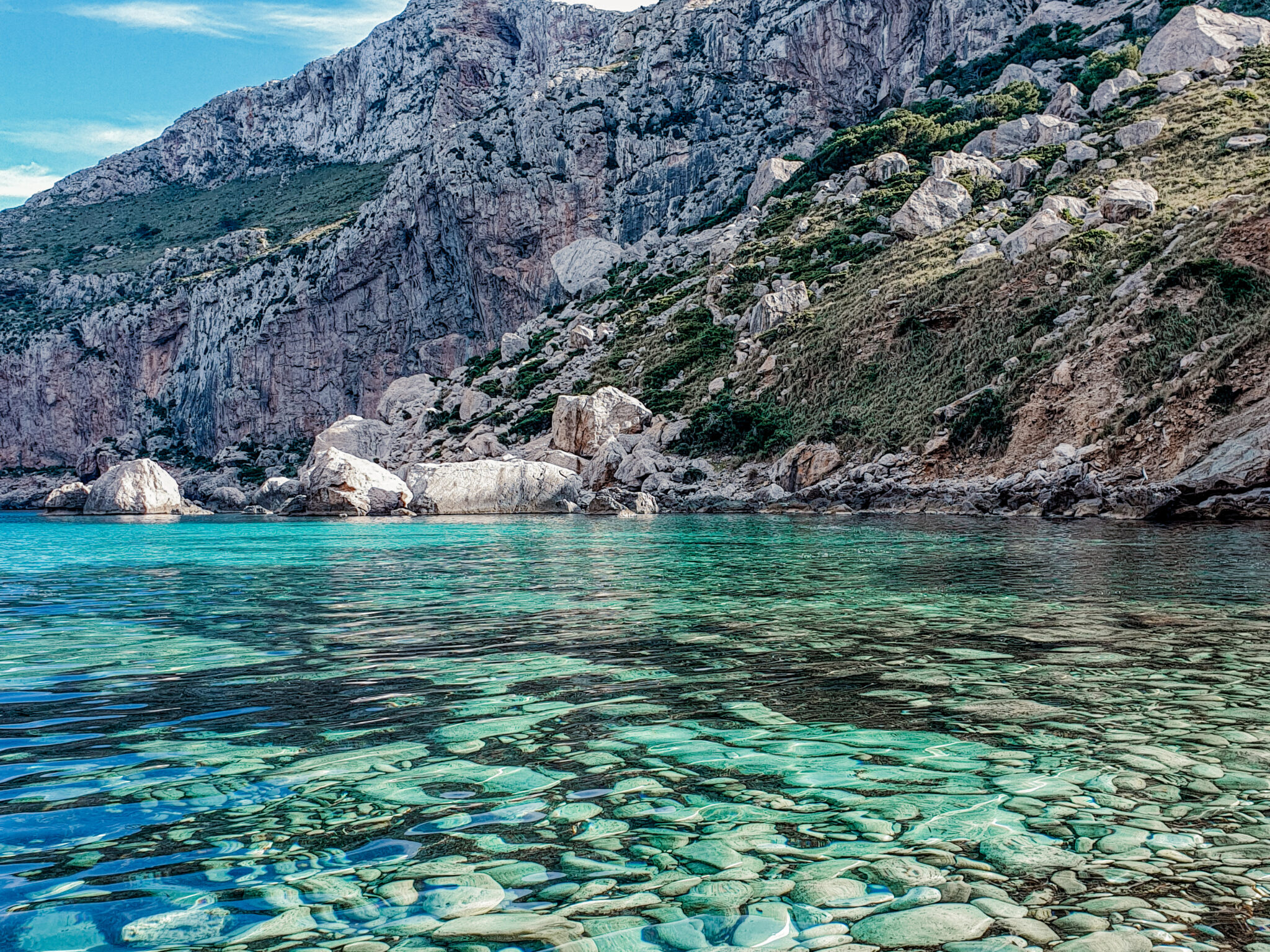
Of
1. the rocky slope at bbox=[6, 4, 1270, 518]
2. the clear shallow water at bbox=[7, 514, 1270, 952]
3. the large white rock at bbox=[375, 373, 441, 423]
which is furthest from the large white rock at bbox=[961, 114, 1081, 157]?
the clear shallow water at bbox=[7, 514, 1270, 952]

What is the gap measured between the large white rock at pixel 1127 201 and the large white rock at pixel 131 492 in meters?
44.6

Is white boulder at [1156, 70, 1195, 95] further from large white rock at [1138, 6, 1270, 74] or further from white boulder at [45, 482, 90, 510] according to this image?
white boulder at [45, 482, 90, 510]

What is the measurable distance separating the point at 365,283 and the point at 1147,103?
5910 centimetres

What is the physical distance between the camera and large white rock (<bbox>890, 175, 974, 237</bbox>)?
43094mm

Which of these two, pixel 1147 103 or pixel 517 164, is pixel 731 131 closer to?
pixel 517 164

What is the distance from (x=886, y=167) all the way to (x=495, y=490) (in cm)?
3144

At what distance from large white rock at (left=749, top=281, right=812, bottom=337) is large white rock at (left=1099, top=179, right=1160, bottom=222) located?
1334 cm

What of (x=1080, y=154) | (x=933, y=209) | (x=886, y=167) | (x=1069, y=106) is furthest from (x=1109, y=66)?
(x=933, y=209)

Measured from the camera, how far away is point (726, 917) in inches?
96.9

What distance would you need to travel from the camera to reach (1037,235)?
35.4m

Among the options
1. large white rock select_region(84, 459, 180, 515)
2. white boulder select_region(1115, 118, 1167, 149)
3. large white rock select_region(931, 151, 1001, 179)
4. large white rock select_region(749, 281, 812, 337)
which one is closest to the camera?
white boulder select_region(1115, 118, 1167, 149)

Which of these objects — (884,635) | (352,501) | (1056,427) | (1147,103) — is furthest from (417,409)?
(884,635)

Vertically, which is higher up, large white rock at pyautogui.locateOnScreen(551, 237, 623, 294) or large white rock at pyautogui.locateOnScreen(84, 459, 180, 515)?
large white rock at pyautogui.locateOnScreen(551, 237, 623, 294)

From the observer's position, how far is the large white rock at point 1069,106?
47.4 m
